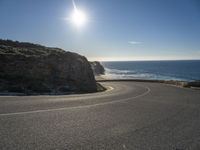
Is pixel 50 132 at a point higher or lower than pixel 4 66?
lower

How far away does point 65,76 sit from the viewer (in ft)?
84.1

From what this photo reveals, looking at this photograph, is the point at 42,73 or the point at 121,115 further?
the point at 42,73

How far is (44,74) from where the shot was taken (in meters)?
23.2

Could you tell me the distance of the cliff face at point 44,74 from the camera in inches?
791

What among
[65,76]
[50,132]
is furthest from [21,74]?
[50,132]

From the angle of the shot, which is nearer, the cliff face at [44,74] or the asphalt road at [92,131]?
the asphalt road at [92,131]

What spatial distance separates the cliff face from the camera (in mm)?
20081

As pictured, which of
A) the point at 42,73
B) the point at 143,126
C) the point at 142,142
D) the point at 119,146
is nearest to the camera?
the point at 119,146

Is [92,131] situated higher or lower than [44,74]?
lower

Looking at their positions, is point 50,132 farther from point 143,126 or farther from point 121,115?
point 121,115

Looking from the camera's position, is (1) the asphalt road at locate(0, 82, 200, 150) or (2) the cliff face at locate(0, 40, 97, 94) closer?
(1) the asphalt road at locate(0, 82, 200, 150)

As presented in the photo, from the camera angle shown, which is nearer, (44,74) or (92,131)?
(92,131)

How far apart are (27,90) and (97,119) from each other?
12.4 m

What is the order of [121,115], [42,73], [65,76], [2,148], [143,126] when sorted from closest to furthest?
[2,148] < [143,126] < [121,115] < [42,73] < [65,76]
